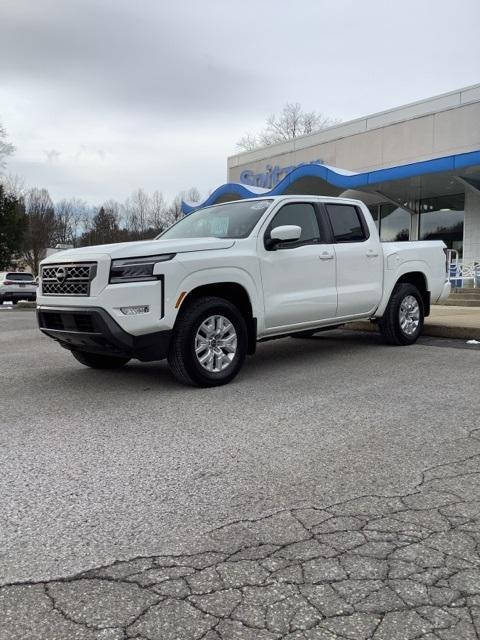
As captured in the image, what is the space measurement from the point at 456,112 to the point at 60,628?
2278 centimetres

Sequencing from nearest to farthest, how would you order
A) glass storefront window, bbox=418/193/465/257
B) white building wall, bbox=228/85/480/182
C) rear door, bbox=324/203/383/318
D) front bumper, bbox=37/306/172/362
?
front bumper, bbox=37/306/172/362, rear door, bbox=324/203/383/318, white building wall, bbox=228/85/480/182, glass storefront window, bbox=418/193/465/257

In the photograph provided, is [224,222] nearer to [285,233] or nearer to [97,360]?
[285,233]

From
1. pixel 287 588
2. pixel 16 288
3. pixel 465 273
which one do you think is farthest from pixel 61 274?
pixel 16 288

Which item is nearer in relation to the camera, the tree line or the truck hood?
the truck hood

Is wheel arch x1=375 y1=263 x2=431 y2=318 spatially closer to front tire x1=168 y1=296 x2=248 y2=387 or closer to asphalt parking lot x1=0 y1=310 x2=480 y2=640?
asphalt parking lot x1=0 y1=310 x2=480 y2=640

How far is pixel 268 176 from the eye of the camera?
2991 centimetres

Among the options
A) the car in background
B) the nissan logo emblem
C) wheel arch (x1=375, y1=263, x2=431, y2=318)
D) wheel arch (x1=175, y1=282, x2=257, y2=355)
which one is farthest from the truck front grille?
the car in background

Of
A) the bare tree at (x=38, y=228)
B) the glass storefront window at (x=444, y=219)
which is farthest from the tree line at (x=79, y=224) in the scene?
the glass storefront window at (x=444, y=219)

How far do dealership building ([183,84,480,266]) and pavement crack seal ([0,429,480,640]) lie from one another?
15.9 meters

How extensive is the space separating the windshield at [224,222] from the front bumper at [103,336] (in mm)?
1627

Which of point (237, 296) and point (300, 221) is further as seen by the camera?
point (300, 221)

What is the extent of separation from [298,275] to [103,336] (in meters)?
2.44

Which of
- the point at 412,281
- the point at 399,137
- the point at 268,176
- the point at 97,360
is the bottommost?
the point at 97,360

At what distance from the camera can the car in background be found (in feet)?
97.0
